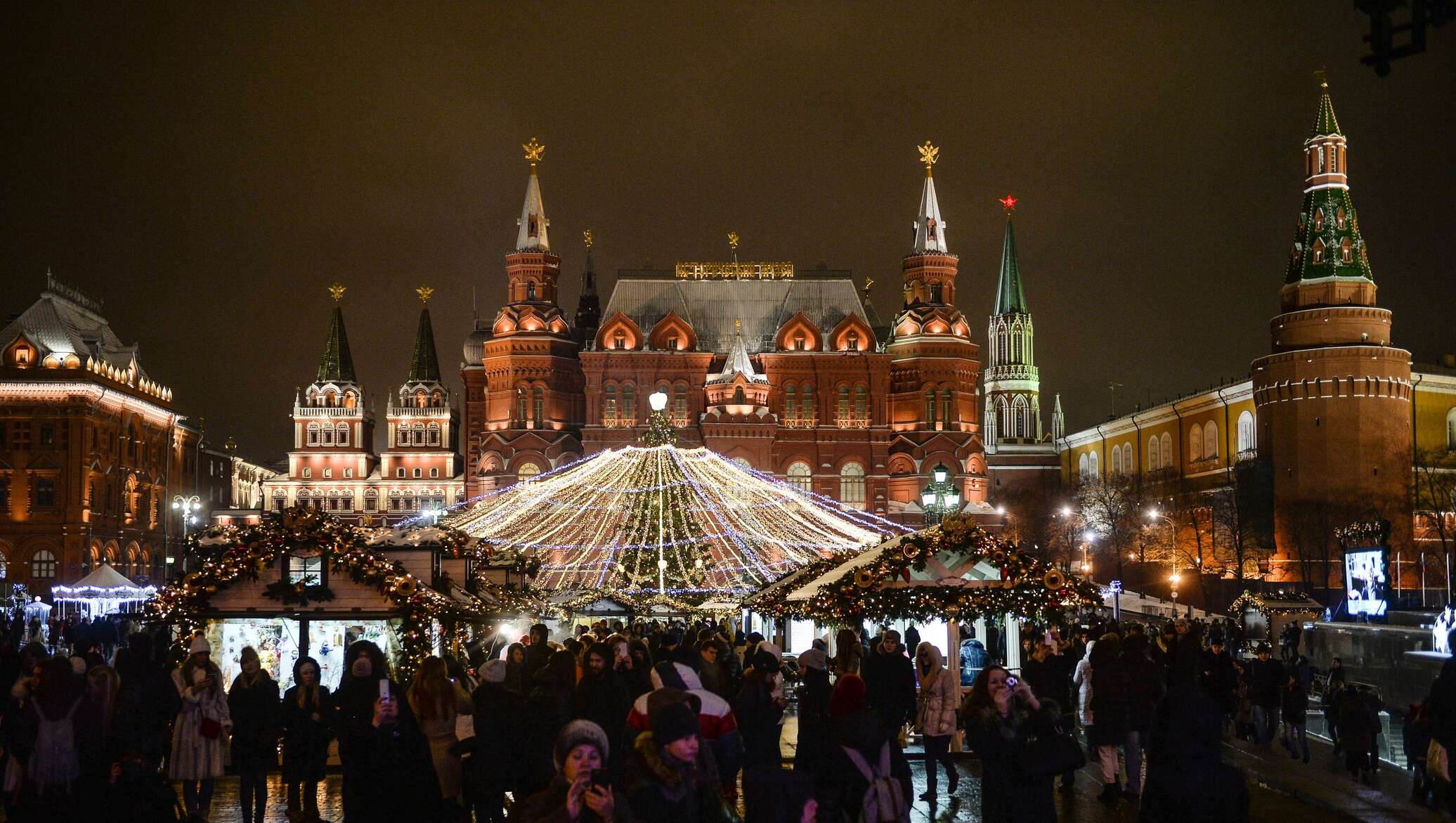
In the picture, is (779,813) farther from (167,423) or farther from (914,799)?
(167,423)

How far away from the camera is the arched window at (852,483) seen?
245 feet

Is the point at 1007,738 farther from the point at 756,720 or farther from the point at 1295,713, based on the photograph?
the point at 1295,713

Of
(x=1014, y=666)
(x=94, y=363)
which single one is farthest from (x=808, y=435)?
(x=1014, y=666)

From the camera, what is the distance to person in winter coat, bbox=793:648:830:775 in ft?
30.7

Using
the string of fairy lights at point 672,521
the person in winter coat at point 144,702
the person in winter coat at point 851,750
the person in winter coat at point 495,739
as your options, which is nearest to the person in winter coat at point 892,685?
the person in winter coat at point 495,739

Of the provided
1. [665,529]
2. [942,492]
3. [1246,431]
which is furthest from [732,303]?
[942,492]

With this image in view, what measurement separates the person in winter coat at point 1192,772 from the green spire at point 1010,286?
107m

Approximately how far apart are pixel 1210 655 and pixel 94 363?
65.4 metres

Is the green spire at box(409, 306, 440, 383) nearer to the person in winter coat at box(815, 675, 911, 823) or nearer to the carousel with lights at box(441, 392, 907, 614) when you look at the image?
the carousel with lights at box(441, 392, 907, 614)

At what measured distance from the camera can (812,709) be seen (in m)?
10.2

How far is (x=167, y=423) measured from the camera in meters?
84.4

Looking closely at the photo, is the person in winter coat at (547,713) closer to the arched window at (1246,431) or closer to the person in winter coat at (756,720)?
the person in winter coat at (756,720)

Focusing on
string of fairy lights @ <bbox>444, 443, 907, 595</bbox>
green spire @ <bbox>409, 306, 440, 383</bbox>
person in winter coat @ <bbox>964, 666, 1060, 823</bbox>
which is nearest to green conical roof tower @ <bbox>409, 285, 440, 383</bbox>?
green spire @ <bbox>409, 306, 440, 383</bbox>

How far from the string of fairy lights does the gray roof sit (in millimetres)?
41415
